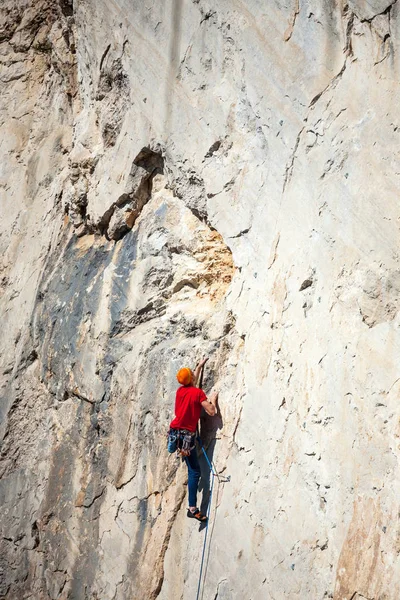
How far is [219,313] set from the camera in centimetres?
464

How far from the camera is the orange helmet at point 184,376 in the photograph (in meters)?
4.35

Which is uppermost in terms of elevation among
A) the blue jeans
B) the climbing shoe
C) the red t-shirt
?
the red t-shirt

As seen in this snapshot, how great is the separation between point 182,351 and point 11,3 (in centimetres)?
556

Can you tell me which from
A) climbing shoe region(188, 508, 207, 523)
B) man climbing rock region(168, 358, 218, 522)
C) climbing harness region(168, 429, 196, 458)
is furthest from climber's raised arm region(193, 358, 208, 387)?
climbing shoe region(188, 508, 207, 523)

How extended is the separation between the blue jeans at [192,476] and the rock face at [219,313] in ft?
0.27

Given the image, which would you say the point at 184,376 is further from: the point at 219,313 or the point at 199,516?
the point at 199,516

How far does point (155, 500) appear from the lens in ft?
15.2

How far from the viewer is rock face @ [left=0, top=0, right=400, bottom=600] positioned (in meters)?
3.59

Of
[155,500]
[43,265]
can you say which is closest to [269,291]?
[155,500]

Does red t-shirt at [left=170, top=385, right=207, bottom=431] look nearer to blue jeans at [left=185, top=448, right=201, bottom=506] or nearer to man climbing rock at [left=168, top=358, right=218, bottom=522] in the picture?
man climbing rock at [left=168, top=358, right=218, bottom=522]

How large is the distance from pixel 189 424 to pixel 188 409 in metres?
0.10

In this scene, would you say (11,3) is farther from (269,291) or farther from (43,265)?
(269,291)

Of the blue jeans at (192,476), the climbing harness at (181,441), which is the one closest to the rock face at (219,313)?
the blue jeans at (192,476)

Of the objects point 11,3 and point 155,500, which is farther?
point 11,3
